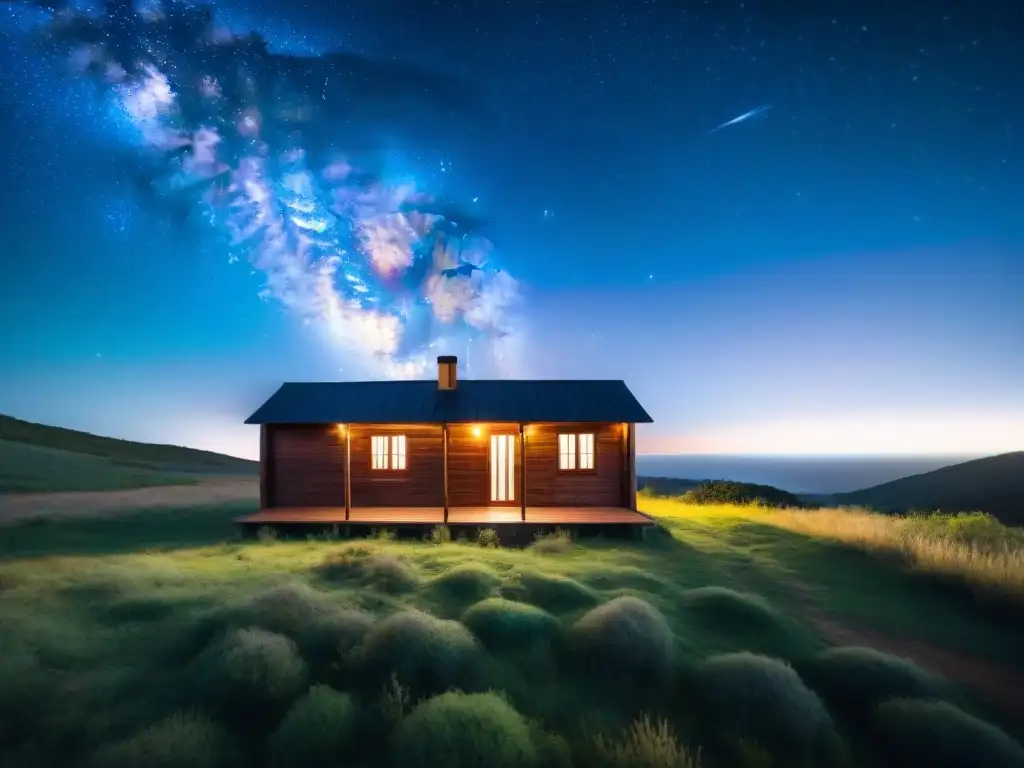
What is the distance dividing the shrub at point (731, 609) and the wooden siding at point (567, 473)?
7.66 meters

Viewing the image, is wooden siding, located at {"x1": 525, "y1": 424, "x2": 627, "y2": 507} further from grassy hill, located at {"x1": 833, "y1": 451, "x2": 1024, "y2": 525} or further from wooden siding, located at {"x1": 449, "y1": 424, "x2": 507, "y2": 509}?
grassy hill, located at {"x1": 833, "y1": 451, "x2": 1024, "y2": 525}

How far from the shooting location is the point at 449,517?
15.2 m

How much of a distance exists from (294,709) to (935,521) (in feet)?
64.6

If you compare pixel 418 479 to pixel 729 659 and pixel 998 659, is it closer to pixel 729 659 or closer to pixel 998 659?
pixel 729 659

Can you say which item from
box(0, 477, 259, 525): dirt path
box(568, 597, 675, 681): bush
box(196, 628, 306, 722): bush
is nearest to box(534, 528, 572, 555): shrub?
box(568, 597, 675, 681): bush

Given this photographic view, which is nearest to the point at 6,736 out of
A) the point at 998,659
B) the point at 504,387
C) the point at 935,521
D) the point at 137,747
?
the point at 137,747

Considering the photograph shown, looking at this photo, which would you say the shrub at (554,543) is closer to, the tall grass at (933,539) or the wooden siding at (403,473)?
the wooden siding at (403,473)

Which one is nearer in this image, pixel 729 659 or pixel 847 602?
pixel 729 659

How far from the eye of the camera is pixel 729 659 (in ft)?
21.6

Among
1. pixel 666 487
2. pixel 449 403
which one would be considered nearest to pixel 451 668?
pixel 449 403

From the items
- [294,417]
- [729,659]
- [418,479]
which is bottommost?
[729,659]

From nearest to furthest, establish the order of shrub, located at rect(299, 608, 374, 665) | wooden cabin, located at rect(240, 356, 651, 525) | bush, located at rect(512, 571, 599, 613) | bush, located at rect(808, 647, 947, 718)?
bush, located at rect(808, 647, 947, 718) → shrub, located at rect(299, 608, 374, 665) → bush, located at rect(512, 571, 599, 613) → wooden cabin, located at rect(240, 356, 651, 525)

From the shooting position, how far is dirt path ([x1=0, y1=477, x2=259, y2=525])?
19175 millimetres

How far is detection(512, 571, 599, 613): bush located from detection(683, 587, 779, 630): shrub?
168cm
